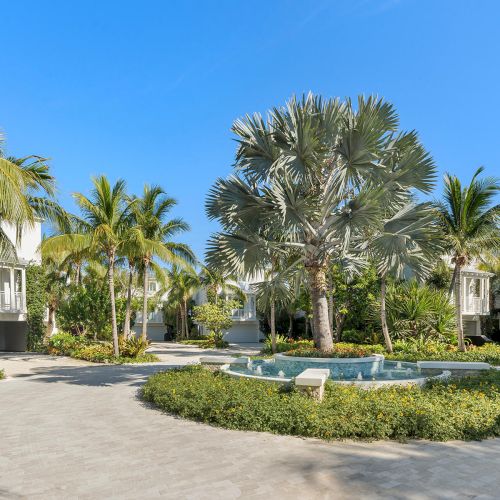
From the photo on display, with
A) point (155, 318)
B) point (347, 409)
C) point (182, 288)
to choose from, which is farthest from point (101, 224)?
point (155, 318)

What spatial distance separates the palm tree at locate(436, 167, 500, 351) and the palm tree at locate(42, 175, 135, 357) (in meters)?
13.1

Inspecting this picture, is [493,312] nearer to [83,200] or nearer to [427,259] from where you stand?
[427,259]

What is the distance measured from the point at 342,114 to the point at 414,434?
773 cm

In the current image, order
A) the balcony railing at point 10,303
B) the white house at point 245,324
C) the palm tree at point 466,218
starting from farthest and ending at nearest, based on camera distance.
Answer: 1. the white house at point 245,324
2. the balcony railing at point 10,303
3. the palm tree at point 466,218

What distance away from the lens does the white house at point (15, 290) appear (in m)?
23.0

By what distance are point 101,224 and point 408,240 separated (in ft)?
40.3

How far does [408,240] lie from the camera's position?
12.0 m

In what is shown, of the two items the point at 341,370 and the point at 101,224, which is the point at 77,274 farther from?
the point at 341,370

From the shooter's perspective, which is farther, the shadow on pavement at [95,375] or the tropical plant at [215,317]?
the tropical plant at [215,317]

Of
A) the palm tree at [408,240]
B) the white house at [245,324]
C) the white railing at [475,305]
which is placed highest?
the palm tree at [408,240]

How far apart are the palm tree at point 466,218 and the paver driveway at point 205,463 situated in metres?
13.5

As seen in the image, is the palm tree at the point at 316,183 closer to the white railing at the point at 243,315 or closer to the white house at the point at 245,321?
the white house at the point at 245,321

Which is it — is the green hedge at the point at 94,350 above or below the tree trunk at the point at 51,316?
below

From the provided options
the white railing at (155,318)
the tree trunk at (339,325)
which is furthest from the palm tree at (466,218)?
the white railing at (155,318)
